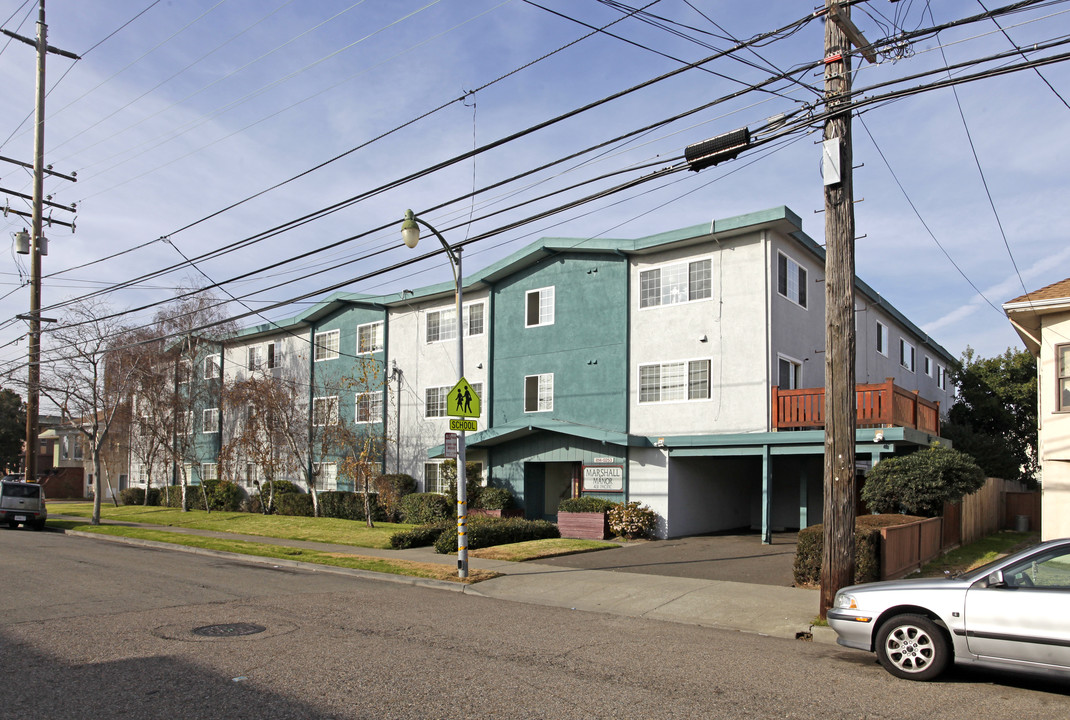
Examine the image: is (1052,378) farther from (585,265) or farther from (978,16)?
(585,265)

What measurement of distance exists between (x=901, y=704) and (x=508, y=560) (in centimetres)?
1147

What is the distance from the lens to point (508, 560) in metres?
17.7

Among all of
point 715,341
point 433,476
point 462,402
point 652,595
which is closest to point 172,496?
point 433,476

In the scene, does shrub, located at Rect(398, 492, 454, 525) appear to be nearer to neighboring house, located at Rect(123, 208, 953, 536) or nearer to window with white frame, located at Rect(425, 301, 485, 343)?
neighboring house, located at Rect(123, 208, 953, 536)

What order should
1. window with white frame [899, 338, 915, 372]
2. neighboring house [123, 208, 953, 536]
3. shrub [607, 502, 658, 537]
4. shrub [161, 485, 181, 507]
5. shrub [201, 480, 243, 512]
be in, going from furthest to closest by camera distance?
shrub [161, 485, 181, 507]
shrub [201, 480, 243, 512]
window with white frame [899, 338, 915, 372]
shrub [607, 502, 658, 537]
neighboring house [123, 208, 953, 536]

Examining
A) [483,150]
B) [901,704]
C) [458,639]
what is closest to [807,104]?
[483,150]

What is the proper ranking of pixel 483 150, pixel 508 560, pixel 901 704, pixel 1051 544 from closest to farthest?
pixel 901 704 → pixel 1051 544 → pixel 483 150 → pixel 508 560

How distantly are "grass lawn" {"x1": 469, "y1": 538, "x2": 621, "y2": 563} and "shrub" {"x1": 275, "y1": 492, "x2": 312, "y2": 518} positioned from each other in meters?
14.4

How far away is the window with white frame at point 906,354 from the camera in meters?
32.7

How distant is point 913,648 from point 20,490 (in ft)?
97.4

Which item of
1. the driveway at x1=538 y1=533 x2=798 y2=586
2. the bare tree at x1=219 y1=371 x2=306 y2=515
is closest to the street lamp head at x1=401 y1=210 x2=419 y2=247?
the driveway at x1=538 y1=533 x2=798 y2=586

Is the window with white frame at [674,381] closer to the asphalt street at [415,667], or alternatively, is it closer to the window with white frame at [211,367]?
the asphalt street at [415,667]

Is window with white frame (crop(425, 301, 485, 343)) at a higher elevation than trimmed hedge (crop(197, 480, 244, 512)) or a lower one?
higher

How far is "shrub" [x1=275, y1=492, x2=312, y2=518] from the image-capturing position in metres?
31.8
